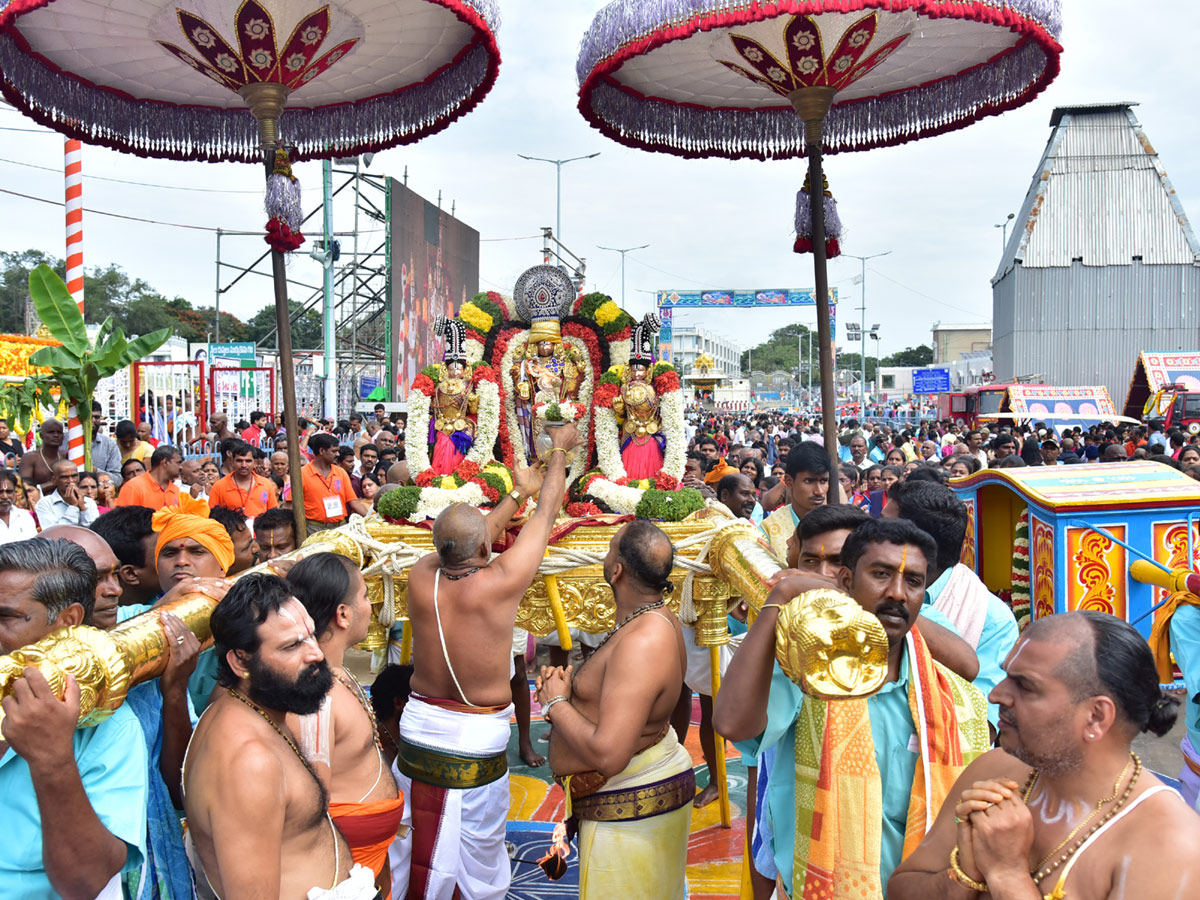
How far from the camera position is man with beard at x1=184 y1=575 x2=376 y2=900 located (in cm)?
207

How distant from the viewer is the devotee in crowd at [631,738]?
2.91 meters

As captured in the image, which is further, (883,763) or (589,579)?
(589,579)

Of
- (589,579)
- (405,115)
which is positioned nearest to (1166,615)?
(589,579)

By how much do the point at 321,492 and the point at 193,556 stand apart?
4469 millimetres

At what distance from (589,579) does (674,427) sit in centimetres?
122

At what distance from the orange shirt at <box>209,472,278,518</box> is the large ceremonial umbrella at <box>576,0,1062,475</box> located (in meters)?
4.05

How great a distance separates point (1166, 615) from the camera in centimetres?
348

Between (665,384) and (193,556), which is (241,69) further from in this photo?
(665,384)

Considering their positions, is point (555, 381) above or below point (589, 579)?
above

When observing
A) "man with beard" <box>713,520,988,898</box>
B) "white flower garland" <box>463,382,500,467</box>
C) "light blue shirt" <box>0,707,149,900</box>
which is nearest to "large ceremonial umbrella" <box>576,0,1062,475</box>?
"white flower garland" <box>463,382,500,467</box>

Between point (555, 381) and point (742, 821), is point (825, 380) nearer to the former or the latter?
point (555, 381)

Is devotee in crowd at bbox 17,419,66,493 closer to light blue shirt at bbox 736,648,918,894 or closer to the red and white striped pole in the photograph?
the red and white striped pole

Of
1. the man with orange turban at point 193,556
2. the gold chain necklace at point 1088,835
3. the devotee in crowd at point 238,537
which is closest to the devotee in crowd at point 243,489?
the devotee in crowd at point 238,537

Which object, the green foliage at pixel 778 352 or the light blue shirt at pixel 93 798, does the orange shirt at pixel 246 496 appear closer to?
the light blue shirt at pixel 93 798
